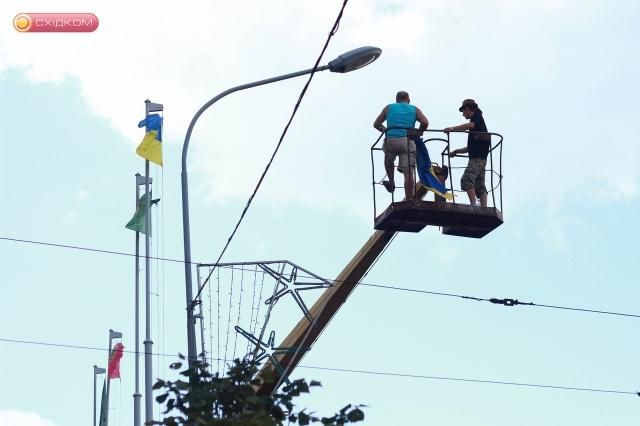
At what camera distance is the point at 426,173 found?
20.4 m

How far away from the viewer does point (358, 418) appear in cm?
1430

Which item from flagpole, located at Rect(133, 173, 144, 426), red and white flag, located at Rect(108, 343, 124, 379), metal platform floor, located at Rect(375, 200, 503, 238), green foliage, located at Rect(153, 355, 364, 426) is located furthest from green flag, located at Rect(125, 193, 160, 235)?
green foliage, located at Rect(153, 355, 364, 426)

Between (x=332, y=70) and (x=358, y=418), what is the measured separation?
702 centimetres

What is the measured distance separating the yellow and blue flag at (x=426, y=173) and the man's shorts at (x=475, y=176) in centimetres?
34

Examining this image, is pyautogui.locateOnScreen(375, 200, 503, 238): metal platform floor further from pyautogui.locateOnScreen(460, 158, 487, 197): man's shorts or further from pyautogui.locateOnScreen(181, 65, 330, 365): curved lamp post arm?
pyautogui.locateOnScreen(181, 65, 330, 365): curved lamp post arm

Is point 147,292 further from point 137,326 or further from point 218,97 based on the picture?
point 218,97

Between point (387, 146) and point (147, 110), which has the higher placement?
point (147, 110)

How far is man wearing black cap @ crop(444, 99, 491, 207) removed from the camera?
20.6 m

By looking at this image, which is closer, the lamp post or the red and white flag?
the lamp post

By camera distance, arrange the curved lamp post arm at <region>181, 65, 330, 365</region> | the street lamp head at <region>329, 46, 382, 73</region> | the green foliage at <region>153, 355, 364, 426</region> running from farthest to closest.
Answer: the street lamp head at <region>329, 46, 382, 73</region> < the curved lamp post arm at <region>181, 65, 330, 365</region> < the green foliage at <region>153, 355, 364, 426</region>

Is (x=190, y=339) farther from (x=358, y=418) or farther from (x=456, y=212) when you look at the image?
(x=358, y=418)

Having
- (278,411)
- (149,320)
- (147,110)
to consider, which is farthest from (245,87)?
(149,320)

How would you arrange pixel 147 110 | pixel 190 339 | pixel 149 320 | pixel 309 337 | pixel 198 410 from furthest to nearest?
pixel 149 320, pixel 147 110, pixel 309 337, pixel 190 339, pixel 198 410

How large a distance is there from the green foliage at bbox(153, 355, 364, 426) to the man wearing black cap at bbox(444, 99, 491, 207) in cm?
665
